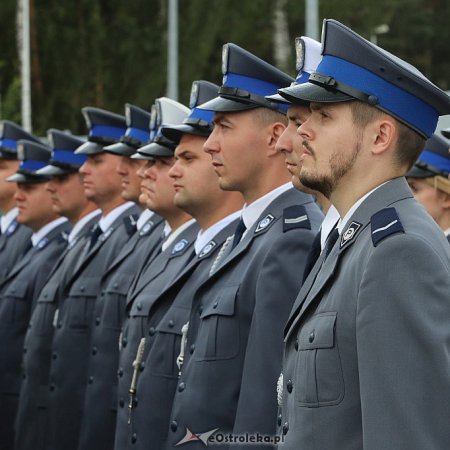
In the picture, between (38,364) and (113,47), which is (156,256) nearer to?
(38,364)

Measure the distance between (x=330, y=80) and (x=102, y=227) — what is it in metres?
4.42

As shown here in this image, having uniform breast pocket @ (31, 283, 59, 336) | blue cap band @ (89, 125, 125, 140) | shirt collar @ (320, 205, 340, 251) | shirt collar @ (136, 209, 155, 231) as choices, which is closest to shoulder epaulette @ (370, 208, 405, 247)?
shirt collar @ (320, 205, 340, 251)

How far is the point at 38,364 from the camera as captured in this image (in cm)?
785

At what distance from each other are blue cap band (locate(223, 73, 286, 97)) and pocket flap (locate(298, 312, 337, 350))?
6.07 feet

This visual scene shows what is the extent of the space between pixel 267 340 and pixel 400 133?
117cm

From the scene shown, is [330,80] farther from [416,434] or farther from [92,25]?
[92,25]

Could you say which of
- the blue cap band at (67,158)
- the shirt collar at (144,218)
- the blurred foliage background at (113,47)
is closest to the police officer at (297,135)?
the shirt collar at (144,218)

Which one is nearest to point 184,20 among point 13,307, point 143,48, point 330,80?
point 143,48

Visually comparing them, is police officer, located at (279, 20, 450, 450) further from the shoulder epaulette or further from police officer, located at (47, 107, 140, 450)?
police officer, located at (47, 107, 140, 450)

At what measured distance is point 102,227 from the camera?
7891 mm

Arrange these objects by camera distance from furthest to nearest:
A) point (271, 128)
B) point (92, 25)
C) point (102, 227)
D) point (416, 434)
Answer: point (92, 25), point (102, 227), point (271, 128), point (416, 434)

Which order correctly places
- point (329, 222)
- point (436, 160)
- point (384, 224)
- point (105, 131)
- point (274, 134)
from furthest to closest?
1. point (105, 131)
2. point (436, 160)
3. point (274, 134)
4. point (329, 222)
5. point (384, 224)

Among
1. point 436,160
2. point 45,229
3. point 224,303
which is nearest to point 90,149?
point 45,229

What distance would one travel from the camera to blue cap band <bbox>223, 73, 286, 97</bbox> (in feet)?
17.1
